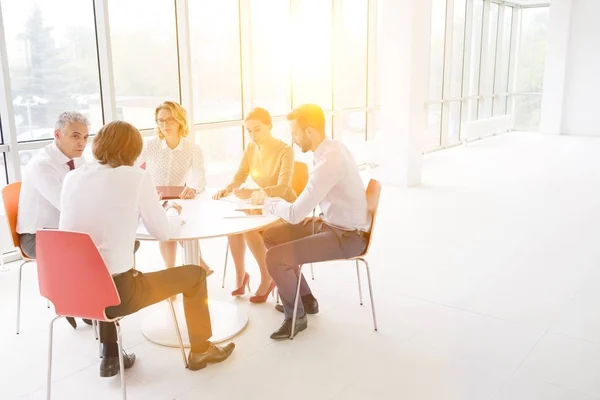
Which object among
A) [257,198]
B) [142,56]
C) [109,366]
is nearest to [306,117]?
[257,198]

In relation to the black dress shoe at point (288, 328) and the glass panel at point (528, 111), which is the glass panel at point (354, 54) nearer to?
the black dress shoe at point (288, 328)

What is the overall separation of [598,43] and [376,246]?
11.4m

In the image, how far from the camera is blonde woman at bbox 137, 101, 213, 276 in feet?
13.6

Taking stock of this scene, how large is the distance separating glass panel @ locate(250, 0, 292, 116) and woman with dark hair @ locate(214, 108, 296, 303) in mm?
3446

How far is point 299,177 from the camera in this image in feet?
14.2

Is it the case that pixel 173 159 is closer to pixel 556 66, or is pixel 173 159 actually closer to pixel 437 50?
pixel 437 50

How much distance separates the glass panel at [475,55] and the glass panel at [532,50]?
286 cm

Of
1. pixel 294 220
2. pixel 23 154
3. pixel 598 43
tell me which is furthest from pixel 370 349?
pixel 598 43

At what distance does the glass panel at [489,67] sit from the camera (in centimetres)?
1445

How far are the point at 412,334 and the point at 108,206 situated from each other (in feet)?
6.71

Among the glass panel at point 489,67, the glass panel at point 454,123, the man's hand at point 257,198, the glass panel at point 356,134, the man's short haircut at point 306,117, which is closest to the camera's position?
the man's short haircut at point 306,117

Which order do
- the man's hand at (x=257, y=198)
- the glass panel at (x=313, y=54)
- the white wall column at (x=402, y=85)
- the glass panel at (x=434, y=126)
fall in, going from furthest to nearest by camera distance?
the glass panel at (x=434, y=126), the glass panel at (x=313, y=54), the white wall column at (x=402, y=85), the man's hand at (x=257, y=198)

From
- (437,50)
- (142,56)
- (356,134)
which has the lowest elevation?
(356,134)

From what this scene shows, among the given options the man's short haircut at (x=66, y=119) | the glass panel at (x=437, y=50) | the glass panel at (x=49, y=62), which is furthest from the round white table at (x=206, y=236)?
the glass panel at (x=437, y=50)
